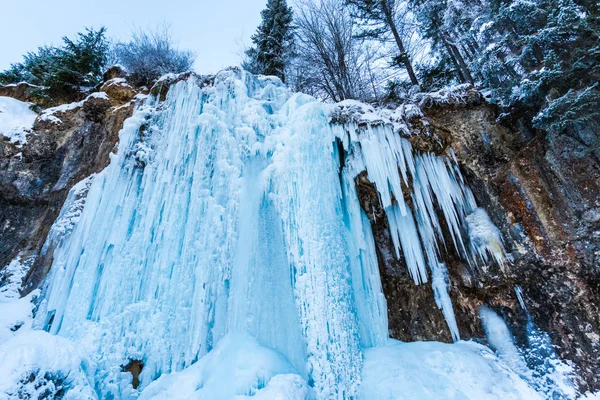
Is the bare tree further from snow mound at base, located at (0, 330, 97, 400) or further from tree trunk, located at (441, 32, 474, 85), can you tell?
snow mound at base, located at (0, 330, 97, 400)

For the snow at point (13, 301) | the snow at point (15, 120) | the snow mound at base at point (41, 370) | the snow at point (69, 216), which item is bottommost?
the snow mound at base at point (41, 370)

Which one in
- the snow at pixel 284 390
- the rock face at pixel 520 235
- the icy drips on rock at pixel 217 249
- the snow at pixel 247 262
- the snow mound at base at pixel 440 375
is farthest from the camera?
the rock face at pixel 520 235

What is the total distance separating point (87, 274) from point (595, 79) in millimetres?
8196

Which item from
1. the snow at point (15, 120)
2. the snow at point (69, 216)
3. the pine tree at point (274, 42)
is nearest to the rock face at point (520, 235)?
the snow at point (69, 216)

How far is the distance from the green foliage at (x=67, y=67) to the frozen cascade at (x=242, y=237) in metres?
4.04

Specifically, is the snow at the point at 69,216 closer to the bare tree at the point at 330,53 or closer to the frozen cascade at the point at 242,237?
the frozen cascade at the point at 242,237

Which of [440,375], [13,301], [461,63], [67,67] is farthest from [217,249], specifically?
[461,63]

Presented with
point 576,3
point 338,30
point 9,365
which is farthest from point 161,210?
point 338,30

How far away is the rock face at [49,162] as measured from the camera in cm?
563

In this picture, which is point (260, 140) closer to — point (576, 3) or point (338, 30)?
point (576, 3)

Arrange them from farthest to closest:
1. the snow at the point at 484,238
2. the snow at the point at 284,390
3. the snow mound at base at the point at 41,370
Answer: the snow at the point at 484,238, the snow at the point at 284,390, the snow mound at base at the point at 41,370

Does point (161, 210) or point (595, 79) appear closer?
point (595, 79)

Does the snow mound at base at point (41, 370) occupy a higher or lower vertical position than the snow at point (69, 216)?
lower

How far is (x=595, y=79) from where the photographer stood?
427 cm
